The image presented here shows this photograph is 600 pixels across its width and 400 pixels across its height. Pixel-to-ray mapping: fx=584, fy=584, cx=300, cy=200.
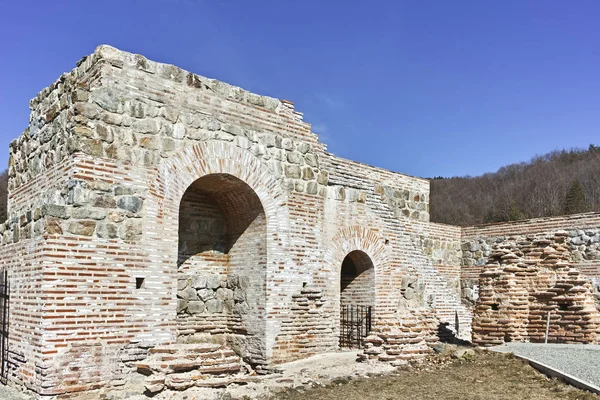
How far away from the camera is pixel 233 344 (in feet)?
35.7

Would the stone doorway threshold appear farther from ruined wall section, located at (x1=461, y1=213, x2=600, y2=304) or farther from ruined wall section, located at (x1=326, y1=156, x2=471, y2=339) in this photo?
ruined wall section, located at (x1=461, y1=213, x2=600, y2=304)

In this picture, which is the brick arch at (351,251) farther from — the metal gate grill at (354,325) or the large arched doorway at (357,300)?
the metal gate grill at (354,325)

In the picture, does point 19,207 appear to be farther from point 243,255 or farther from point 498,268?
point 498,268

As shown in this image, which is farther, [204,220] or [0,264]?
[204,220]

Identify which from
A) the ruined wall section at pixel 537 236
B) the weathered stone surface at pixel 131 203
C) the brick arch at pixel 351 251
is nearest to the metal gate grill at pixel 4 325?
the weathered stone surface at pixel 131 203

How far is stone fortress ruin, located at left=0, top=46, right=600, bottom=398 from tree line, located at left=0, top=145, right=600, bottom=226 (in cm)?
2913

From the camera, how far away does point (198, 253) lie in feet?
35.8

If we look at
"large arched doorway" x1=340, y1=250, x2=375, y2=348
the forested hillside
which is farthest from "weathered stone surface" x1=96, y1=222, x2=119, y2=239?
the forested hillside

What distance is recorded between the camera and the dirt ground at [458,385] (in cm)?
800

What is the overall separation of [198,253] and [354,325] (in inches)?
163

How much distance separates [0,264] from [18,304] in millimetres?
1416

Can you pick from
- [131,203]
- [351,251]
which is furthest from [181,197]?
[351,251]

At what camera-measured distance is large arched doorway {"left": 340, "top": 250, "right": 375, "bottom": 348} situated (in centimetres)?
1284

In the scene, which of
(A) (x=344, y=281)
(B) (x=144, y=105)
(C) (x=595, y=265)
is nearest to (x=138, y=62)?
(B) (x=144, y=105)
